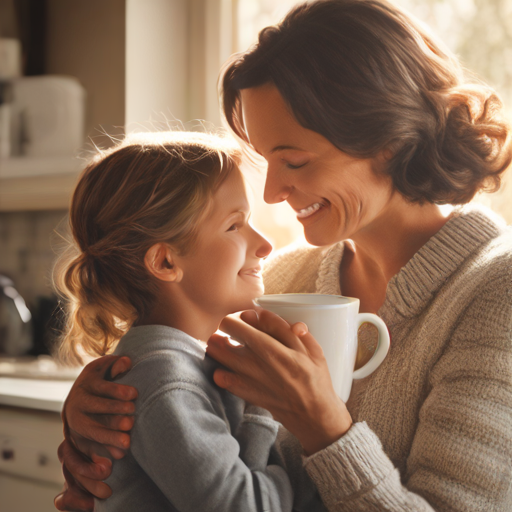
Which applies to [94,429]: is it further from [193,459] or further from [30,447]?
[30,447]

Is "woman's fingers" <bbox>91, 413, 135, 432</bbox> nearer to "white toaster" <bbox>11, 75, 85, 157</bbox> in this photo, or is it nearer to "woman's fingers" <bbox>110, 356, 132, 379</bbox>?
"woman's fingers" <bbox>110, 356, 132, 379</bbox>

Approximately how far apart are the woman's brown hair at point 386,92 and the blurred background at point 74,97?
0.84m

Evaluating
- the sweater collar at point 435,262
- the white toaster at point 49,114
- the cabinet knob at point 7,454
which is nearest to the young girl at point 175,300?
the sweater collar at point 435,262

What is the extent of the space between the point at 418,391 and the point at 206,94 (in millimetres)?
1617

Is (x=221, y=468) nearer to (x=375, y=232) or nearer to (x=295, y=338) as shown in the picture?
(x=295, y=338)

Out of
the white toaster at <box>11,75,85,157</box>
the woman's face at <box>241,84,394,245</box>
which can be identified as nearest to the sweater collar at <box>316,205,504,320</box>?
the woman's face at <box>241,84,394,245</box>

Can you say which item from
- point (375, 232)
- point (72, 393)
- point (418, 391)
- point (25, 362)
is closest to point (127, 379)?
point (72, 393)

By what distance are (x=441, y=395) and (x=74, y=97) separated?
1.81 m

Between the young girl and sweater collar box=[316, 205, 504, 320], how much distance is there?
0.24 meters

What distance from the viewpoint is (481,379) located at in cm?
79

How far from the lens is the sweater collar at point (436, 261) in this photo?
97cm

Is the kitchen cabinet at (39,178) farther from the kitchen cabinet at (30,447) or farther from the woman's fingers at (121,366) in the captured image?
the woman's fingers at (121,366)

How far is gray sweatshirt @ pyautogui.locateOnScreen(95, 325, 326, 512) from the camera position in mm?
704

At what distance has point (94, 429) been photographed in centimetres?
80
